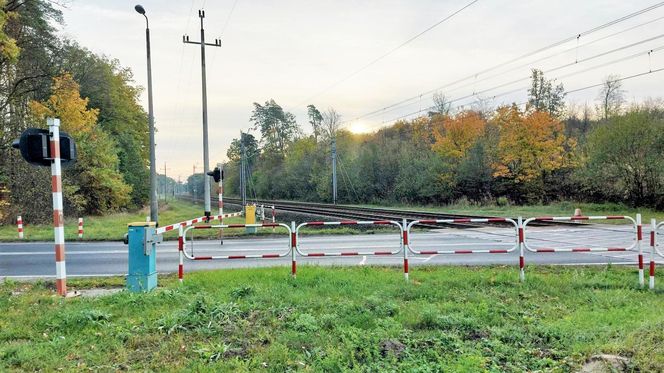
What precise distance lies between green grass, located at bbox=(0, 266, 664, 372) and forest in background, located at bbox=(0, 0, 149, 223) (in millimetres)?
17909

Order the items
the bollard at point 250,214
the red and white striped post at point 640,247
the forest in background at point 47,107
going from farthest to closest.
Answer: the forest in background at point 47,107, the bollard at point 250,214, the red and white striped post at point 640,247

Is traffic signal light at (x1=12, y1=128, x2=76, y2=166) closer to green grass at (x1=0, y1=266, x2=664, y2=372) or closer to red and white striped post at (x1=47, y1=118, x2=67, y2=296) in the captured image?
red and white striped post at (x1=47, y1=118, x2=67, y2=296)

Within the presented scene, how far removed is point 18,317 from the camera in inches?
229

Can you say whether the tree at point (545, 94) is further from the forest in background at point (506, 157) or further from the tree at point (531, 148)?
the tree at point (531, 148)

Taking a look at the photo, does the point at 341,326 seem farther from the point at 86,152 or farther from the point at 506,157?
the point at 506,157

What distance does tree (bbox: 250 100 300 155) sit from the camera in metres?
83.9

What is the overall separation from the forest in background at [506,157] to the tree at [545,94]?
12cm

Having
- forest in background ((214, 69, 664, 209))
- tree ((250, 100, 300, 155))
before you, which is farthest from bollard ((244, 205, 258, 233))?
tree ((250, 100, 300, 155))

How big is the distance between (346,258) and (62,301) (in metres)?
6.45

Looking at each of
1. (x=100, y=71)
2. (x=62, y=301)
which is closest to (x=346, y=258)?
(x=62, y=301)

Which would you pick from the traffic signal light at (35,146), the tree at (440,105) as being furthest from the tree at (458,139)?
the traffic signal light at (35,146)

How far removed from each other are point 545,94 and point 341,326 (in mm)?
53939

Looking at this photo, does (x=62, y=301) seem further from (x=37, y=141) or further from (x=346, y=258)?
(x=346, y=258)

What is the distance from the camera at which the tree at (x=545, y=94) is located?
50.0 metres
